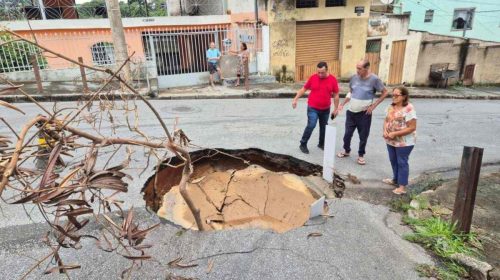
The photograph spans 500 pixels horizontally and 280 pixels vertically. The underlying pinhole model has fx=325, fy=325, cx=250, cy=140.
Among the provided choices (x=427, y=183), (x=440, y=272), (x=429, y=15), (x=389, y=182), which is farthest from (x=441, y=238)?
(x=429, y=15)

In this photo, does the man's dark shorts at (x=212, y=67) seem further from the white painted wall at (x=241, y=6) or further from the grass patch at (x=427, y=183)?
the grass patch at (x=427, y=183)

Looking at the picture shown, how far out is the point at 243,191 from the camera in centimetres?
504

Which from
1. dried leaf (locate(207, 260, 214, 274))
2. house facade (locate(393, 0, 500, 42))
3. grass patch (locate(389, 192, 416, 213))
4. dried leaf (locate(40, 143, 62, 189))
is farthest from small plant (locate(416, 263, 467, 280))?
house facade (locate(393, 0, 500, 42))

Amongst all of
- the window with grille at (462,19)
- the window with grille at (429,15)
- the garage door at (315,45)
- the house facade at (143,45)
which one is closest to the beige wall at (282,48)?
the house facade at (143,45)

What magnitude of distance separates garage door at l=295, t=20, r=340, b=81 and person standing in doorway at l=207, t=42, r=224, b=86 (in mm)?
3777

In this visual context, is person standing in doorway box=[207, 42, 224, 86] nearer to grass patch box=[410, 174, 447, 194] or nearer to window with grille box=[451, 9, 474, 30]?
grass patch box=[410, 174, 447, 194]

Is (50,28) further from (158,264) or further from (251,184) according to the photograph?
(158,264)

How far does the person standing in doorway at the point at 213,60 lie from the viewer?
476 inches

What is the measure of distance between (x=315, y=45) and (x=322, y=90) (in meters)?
9.45

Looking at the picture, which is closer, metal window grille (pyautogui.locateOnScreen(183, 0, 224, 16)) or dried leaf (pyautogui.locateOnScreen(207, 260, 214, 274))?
dried leaf (pyautogui.locateOnScreen(207, 260, 214, 274))

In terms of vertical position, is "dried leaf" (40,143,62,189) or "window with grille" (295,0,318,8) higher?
"window with grille" (295,0,318,8)

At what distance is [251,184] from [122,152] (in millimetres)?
2573

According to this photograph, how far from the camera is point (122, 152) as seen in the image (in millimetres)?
6020

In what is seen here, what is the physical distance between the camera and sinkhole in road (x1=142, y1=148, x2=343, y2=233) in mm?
4369
